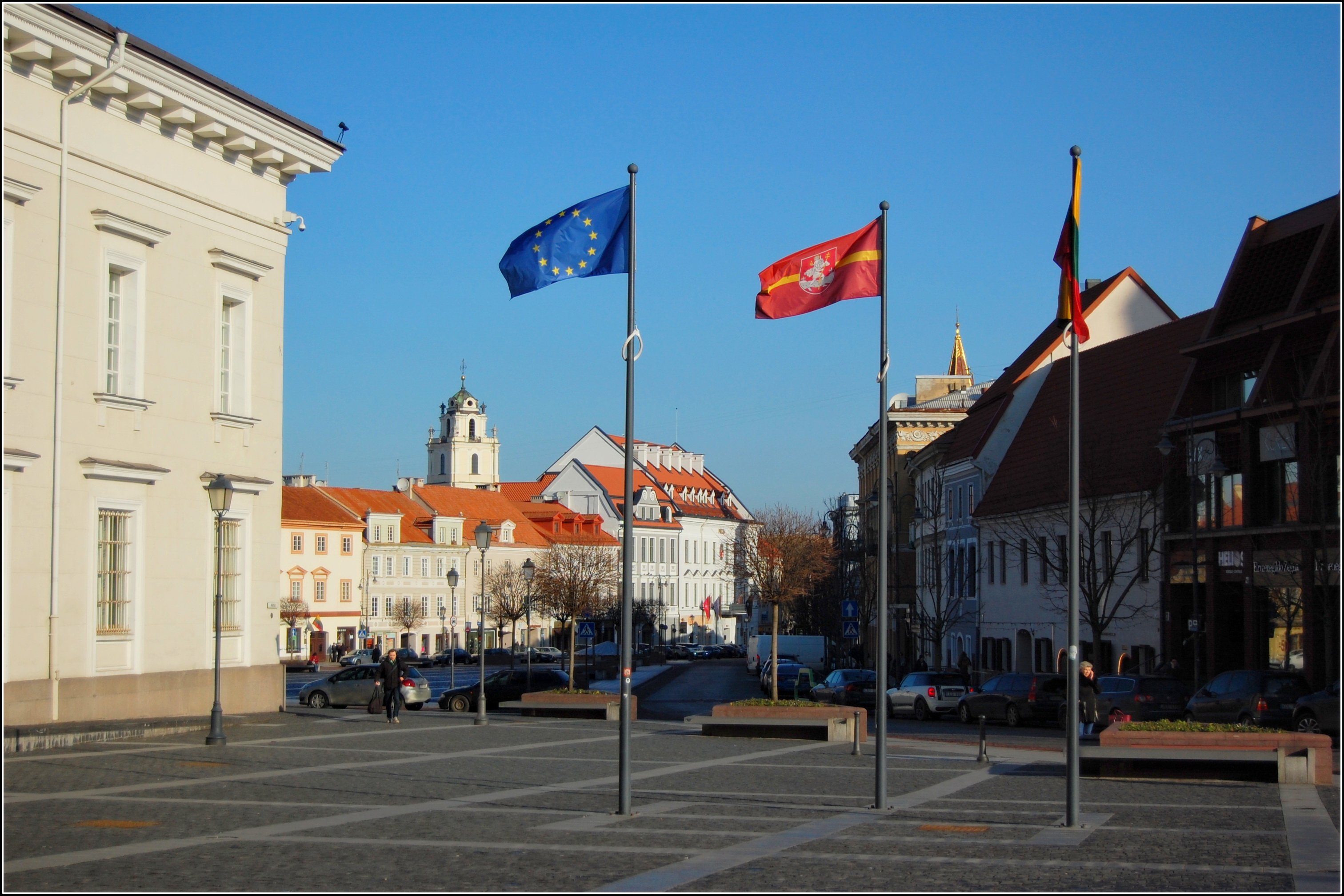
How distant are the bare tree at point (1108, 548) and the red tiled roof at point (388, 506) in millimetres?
65765

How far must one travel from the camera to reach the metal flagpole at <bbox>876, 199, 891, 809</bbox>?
16.6 meters

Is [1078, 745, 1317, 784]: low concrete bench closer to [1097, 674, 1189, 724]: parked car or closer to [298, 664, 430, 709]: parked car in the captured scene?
[1097, 674, 1189, 724]: parked car

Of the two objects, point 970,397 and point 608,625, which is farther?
point 608,625

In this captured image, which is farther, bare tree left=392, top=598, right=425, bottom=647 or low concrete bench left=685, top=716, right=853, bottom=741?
bare tree left=392, top=598, right=425, bottom=647

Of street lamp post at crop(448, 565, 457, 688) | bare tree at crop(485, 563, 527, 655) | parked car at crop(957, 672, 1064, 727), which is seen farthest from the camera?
bare tree at crop(485, 563, 527, 655)

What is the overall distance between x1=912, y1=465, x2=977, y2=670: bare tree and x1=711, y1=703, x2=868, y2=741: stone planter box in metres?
31.3

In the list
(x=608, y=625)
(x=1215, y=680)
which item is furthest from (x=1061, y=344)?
(x=608, y=625)

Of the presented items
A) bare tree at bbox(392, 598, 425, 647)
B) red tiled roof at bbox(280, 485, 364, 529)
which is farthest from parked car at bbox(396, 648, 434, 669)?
red tiled roof at bbox(280, 485, 364, 529)

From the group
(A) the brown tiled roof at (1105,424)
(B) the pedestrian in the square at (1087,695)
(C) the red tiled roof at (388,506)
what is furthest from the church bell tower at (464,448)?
(B) the pedestrian in the square at (1087,695)

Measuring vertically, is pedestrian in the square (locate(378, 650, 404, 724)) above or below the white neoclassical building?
below

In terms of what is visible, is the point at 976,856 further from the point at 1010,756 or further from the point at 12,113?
the point at 12,113

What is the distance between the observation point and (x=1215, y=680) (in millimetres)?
34188

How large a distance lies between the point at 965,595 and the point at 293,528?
2015 inches

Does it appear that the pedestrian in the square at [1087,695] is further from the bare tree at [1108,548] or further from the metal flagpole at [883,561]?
the bare tree at [1108,548]
